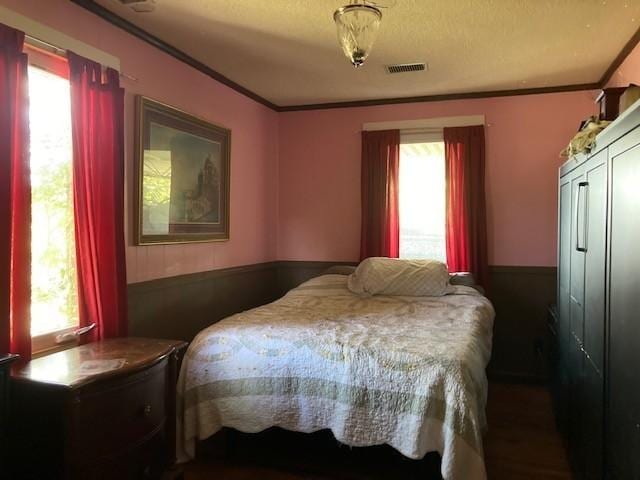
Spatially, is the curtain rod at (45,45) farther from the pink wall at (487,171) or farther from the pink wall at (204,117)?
the pink wall at (487,171)

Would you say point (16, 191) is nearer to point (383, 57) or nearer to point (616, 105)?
point (383, 57)

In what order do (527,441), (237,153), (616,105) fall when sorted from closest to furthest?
(616,105) < (527,441) < (237,153)

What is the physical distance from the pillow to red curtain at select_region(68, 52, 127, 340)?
5.60 feet

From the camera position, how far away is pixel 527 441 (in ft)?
9.00

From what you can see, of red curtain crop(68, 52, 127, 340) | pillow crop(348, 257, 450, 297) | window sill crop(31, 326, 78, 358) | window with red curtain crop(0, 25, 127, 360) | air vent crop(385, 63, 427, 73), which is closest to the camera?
window with red curtain crop(0, 25, 127, 360)

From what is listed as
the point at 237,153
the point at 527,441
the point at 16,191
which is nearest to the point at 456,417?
the point at 527,441

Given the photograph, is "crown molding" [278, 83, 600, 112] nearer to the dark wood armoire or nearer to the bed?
the dark wood armoire

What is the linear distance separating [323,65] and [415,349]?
2.03 meters

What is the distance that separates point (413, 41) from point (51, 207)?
212 cm

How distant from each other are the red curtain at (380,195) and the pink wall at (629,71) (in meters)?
1.57

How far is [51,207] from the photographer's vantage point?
84.3 inches

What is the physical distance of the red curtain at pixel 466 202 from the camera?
12.4 ft

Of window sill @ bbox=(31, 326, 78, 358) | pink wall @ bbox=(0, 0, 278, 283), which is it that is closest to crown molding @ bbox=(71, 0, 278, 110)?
pink wall @ bbox=(0, 0, 278, 283)

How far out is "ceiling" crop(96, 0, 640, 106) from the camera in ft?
7.82
